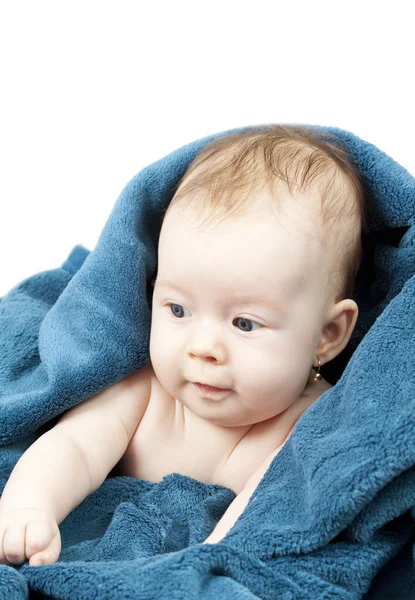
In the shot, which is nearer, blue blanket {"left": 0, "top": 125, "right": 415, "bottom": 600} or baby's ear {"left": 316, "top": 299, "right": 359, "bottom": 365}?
blue blanket {"left": 0, "top": 125, "right": 415, "bottom": 600}

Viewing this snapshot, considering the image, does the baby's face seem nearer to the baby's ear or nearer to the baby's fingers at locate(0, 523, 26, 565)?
the baby's ear

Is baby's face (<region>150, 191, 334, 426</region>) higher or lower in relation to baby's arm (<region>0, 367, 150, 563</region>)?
higher

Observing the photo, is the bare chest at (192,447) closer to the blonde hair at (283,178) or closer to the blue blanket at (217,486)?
the blue blanket at (217,486)

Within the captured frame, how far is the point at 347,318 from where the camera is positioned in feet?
4.83

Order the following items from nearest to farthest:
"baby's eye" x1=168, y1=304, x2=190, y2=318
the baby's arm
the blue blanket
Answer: the blue blanket → the baby's arm → "baby's eye" x1=168, y1=304, x2=190, y2=318

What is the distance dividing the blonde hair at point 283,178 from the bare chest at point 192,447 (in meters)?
0.25

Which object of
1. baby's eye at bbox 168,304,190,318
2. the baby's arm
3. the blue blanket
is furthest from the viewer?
baby's eye at bbox 168,304,190,318

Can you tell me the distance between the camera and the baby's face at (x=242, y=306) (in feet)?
4.42

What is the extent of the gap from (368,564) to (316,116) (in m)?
1.42

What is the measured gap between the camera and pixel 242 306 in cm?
136

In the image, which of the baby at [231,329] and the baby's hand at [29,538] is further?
the baby at [231,329]

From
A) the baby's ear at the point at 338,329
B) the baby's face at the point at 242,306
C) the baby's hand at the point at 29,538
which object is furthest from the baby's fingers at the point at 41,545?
the baby's ear at the point at 338,329

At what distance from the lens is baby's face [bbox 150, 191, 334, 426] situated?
1.35 m

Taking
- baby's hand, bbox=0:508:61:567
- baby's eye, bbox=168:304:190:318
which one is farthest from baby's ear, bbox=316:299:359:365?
baby's hand, bbox=0:508:61:567
